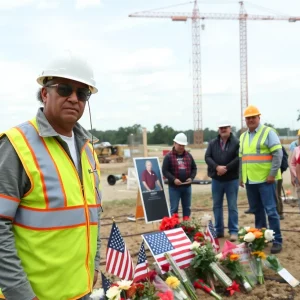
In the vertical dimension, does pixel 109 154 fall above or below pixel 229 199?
below

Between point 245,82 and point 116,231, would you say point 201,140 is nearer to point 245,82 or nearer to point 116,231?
point 245,82

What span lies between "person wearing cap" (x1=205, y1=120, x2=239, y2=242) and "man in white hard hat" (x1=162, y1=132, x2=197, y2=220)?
0.50 meters

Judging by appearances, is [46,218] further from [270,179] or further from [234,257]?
[270,179]

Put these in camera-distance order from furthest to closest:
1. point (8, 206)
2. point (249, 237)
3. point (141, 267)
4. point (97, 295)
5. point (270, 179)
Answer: point (270, 179)
point (249, 237)
point (141, 267)
point (97, 295)
point (8, 206)

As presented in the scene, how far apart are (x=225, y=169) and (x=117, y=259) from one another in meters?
3.16

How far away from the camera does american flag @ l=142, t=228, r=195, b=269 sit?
14.1 ft

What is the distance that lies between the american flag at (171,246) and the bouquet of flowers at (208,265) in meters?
0.08

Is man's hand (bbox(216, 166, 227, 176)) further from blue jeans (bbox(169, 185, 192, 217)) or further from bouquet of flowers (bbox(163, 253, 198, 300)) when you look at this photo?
bouquet of flowers (bbox(163, 253, 198, 300))

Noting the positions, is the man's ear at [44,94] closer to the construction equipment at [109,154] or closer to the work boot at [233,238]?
the work boot at [233,238]

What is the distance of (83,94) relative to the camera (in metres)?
2.03

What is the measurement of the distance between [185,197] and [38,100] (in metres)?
5.50

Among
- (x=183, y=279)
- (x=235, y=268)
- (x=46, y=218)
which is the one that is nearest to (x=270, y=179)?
(x=235, y=268)

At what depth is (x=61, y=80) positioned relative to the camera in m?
1.96

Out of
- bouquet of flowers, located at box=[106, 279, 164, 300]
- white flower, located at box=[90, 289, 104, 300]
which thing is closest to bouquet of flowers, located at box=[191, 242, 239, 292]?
bouquet of flowers, located at box=[106, 279, 164, 300]
